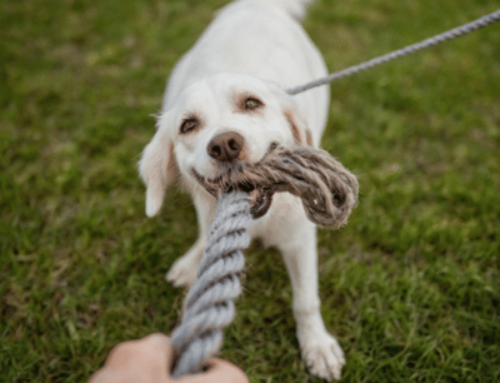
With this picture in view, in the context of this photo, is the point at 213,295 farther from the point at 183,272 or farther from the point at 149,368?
the point at 183,272

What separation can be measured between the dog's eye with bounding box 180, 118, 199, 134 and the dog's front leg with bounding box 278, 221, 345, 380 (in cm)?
71

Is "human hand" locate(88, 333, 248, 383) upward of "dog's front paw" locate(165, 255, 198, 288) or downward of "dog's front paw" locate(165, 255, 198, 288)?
upward

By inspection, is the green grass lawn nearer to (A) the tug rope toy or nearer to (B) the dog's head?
(B) the dog's head

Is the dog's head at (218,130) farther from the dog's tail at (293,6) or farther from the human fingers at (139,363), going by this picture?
the dog's tail at (293,6)

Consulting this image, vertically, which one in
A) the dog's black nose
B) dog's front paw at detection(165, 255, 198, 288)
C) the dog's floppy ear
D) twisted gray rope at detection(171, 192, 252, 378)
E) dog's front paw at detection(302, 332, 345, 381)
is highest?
the dog's black nose

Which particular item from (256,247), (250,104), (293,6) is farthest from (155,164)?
(293,6)

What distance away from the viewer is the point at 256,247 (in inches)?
99.0

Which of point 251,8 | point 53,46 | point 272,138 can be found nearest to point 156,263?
point 272,138

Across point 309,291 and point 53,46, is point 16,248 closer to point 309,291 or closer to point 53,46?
point 309,291

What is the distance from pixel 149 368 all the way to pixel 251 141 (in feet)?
2.98

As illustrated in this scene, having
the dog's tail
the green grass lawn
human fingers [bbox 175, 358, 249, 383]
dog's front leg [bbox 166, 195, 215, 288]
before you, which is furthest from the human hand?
the dog's tail

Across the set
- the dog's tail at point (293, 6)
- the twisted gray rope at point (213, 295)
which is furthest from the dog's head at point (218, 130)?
the dog's tail at point (293, 6)

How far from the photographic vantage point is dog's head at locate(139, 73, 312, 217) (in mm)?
1429

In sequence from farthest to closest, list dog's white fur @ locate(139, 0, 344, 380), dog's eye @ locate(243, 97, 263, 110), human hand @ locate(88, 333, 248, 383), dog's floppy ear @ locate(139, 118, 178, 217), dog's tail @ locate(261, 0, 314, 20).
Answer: dog's tail @ locate(261, 0, 314, 20) < dog's floppy ear @ locate(139, 118, 178, 217) < dog's eye @ locate(243, 97, 263, 110) < dog's white fur @ locate(139, 0, 344, 380) < human hand @ locate(88, 333, 248, 383)
